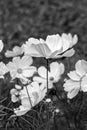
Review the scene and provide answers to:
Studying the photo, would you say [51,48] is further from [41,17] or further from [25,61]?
[41,17]

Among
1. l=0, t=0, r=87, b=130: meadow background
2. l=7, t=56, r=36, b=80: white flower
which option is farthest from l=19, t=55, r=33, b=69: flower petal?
l=0, t=0, r=87, b=130: meadow background

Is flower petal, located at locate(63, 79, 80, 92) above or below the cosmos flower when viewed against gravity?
above

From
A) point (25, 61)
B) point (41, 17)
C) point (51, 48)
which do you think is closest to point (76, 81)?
point (51, 48)

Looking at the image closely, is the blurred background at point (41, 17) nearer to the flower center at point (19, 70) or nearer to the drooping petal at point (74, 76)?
the flower center at point (19, 70)

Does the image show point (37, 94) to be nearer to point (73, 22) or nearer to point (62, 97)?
point (62, 97)

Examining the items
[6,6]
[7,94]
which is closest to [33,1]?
[6,6]

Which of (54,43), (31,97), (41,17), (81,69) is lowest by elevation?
(41,17)

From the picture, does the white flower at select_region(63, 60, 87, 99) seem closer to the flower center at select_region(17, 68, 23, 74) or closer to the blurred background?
the flower center at select_region(17, 68, 23, 74)
